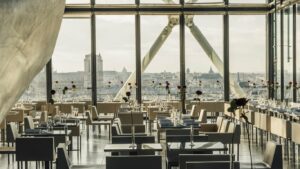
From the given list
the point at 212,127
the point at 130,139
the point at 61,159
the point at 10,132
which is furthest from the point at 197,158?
the point at 212,127

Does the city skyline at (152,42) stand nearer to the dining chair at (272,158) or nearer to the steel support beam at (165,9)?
the steel support beam at (165,9)

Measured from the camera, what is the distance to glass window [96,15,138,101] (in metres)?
16.2

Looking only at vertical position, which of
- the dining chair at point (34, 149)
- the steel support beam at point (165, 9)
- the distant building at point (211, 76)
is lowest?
the dining chair at point (34, 149)

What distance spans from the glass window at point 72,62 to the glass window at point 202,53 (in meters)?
3.06

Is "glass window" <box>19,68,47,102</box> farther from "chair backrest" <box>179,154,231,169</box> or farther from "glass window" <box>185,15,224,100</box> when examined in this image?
"chair backrest" <box>179,154,231,169</box>

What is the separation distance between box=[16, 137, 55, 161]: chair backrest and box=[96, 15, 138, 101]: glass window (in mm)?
9746

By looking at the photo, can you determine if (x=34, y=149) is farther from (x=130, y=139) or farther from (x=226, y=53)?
(x=226, y=53)

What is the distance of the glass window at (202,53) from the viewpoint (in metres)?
16.2

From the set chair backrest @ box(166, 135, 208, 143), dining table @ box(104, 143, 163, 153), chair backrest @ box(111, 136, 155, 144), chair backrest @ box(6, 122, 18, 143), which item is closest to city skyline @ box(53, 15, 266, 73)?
chair backrest @ box(6, 122, 18, 143)

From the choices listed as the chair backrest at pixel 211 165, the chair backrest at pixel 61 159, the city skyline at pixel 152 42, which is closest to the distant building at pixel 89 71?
the city skyline at pixel 152 42

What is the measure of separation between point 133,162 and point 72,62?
472 inches

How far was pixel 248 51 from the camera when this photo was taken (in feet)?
53.8

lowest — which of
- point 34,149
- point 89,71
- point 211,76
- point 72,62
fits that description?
point 34,149

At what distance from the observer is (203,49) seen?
1639 cm
